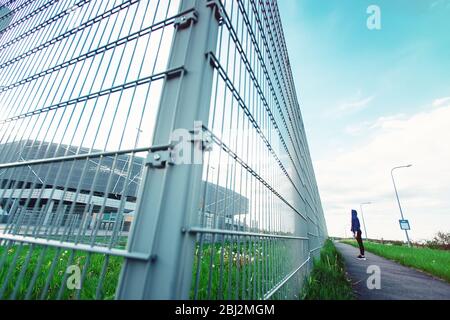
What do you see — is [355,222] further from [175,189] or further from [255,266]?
[175,189]

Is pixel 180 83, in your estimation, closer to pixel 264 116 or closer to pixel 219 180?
pixel 219 180

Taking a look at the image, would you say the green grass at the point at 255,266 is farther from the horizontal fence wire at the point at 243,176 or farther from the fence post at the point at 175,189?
the fence post at the point at 175,189

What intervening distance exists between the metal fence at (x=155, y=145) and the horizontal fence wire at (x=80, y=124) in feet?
0.04

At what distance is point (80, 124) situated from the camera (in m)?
1.61

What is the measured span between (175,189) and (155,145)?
25 centimetres

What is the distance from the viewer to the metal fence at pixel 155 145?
930mm

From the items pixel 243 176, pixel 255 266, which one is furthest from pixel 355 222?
pixel 243 176

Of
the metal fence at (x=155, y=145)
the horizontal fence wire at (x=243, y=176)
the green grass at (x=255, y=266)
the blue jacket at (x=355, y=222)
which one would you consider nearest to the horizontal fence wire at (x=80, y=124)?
the metal fence at (x=155, y=145)

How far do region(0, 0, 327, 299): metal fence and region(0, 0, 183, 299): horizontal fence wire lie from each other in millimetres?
13

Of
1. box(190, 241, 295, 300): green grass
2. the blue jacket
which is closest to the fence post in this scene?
box(190, 241, 295, 300): green grass

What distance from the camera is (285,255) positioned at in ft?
8.32

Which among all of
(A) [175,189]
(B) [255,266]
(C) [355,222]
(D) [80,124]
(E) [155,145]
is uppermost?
(C) [355,222]

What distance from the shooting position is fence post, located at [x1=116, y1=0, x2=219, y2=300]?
2.72 feet
